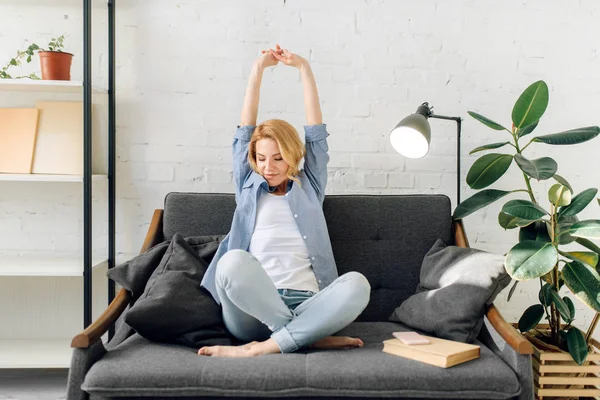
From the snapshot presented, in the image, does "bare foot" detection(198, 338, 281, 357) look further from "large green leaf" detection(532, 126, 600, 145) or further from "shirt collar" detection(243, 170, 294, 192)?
"large green leaf" detection(532, 126, 600, 145)

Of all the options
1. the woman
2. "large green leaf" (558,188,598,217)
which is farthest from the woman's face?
"large green leaf" (558,188,598,217)

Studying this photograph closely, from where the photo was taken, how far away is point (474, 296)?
1.89 meters

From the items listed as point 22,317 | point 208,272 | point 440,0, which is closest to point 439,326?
point 208,272

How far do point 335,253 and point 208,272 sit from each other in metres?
0.52

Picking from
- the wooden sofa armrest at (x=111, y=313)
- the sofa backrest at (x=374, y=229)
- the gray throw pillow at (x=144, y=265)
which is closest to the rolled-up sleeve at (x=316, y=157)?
the sofa backrest at (x=374, y=229)

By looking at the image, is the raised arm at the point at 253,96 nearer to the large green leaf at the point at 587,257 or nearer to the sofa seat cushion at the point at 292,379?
the sofa seat cushion at the point at 292,379

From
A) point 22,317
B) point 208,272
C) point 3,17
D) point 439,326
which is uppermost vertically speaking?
point 3,17

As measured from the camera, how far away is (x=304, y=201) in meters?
2.15

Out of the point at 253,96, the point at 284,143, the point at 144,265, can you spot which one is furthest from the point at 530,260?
the point at 144,265

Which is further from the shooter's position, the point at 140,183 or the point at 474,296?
the point at 140,183

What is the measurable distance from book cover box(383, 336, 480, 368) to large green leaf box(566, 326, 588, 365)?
0.41 m

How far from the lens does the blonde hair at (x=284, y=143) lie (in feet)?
6.82

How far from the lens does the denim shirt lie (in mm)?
2111

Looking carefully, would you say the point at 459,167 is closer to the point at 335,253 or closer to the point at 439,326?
the point at 335,253
